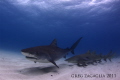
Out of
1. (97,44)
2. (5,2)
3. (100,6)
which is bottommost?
(100,6)

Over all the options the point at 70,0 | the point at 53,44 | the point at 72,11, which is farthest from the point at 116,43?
the point at 53,44

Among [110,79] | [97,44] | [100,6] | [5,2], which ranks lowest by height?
[110,79]

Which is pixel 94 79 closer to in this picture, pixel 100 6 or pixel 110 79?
pixel 110 79

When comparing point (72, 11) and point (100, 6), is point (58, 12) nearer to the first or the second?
point (72, 11)

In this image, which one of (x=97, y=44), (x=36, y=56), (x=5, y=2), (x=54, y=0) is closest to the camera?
(x=36, y=56)

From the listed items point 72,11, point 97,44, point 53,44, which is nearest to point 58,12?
point 72,11

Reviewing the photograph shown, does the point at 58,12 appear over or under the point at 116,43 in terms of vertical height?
under

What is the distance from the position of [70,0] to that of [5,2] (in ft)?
53.2

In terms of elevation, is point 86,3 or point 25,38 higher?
point 25,38

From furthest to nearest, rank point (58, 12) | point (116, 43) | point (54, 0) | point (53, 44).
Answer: point (116, 43) < point (58, 12) < point (54, 0) < point (53, 44)

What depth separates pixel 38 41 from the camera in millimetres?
131250

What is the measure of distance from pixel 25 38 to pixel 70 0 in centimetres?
9975

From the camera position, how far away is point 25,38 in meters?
116

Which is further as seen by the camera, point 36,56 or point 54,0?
point 54,0
